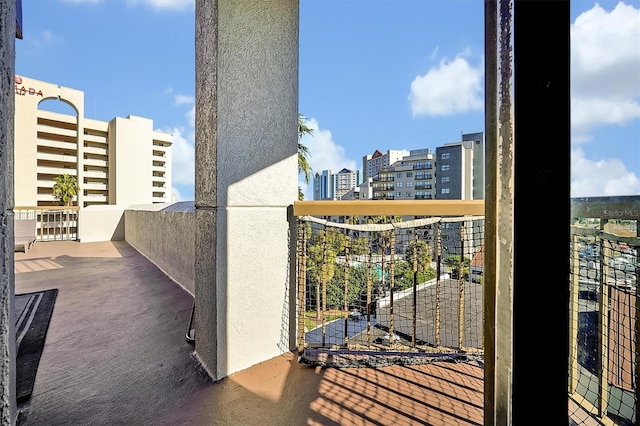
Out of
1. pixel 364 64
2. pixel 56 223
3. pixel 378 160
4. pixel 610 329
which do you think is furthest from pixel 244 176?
pixel 378 160

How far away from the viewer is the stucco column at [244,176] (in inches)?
69.2

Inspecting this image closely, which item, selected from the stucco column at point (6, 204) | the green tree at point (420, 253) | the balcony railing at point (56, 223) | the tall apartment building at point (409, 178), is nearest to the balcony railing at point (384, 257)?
the green tree at point (420, 253)

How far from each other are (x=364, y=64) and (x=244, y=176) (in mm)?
20852

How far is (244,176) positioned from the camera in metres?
1.85

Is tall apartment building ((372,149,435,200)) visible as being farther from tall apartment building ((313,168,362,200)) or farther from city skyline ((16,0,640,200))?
tall apartment building ((313,168,362,200))

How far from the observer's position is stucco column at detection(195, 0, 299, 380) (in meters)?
1.76

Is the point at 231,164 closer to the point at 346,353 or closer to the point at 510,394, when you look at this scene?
the point at 346,353

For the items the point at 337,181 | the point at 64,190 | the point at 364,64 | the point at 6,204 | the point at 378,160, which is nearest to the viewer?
the point at 6,204

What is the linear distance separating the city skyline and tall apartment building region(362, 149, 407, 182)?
391 inches

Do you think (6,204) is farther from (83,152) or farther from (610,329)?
(83,152)

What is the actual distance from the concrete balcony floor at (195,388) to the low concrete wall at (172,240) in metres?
0.86

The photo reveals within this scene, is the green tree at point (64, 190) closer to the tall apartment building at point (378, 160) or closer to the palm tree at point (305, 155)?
the palm tree at point (305, 155)

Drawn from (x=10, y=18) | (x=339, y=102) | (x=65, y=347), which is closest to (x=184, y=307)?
(x=65, y=347)

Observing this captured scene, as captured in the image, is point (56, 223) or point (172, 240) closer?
point (172, 240)
